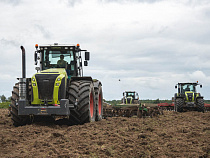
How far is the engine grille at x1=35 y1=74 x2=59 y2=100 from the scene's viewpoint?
10.1 m

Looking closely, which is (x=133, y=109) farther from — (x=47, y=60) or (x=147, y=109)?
(x=47, y=60)

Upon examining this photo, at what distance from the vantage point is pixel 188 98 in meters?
24.4

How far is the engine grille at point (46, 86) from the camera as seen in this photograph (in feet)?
33.0

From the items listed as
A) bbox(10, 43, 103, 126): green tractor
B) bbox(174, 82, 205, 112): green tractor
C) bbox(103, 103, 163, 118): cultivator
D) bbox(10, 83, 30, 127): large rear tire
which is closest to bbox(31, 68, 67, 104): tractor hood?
bbox(10, 43, 103, 126): green tractor

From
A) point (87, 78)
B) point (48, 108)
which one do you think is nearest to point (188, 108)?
point (87, 78)

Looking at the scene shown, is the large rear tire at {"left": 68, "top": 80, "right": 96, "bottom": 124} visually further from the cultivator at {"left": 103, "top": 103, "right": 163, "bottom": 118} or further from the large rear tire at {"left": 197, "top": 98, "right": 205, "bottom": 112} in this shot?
the large rear tire at {"left": 197, "top": 98, "right": 205, "bottom": 112}

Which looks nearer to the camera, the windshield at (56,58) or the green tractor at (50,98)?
the green tractor at (50,98)

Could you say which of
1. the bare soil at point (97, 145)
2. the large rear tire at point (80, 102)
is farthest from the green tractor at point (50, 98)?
the bare soil at point (97, 145)

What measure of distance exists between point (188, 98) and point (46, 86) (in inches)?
668

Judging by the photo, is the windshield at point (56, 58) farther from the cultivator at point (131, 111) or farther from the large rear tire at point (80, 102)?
the cultivator at point (131, 111)

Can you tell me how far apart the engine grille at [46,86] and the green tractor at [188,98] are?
15523 millimetres

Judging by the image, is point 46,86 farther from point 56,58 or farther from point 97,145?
point 97,145

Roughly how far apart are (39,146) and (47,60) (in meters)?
5.81

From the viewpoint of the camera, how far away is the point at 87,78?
36.9ft
